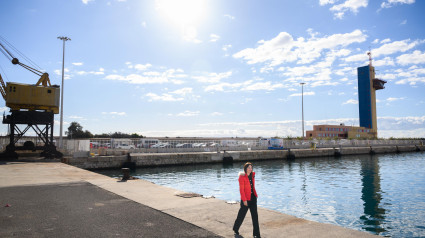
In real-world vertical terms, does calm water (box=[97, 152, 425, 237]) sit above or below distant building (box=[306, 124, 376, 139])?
below

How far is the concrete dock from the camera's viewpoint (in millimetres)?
6832

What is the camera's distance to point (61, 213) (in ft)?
28.0

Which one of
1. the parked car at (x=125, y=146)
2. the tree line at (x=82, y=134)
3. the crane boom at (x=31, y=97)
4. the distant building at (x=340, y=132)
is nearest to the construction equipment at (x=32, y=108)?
the crane boom at (x=31, y=97)

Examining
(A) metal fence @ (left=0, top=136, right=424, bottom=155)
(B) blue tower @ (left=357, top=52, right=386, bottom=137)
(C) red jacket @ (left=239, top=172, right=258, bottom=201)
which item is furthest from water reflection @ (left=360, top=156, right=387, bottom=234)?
(B) blue tower @ (left=357, top=52, right=386, bottom=137)

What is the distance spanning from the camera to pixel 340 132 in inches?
4432

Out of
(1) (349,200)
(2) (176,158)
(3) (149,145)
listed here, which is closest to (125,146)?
(3) (149,145)

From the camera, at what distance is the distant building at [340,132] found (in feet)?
355

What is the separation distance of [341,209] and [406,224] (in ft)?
9.54

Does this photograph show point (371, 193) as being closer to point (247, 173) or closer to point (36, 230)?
point (247, 173)

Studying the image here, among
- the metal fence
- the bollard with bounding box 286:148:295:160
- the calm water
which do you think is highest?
the metal fence

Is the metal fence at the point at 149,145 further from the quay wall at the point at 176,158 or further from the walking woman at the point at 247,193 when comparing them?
the walking woman at the point at 247,193

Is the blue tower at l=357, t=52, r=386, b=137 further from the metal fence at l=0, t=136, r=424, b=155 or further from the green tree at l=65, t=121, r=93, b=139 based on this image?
the green tree at l=65, t=121, r=93, b=139

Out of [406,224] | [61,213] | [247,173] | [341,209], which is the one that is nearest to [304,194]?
[341,209]

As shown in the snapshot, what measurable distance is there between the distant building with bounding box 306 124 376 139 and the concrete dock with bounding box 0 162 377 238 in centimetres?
10457
